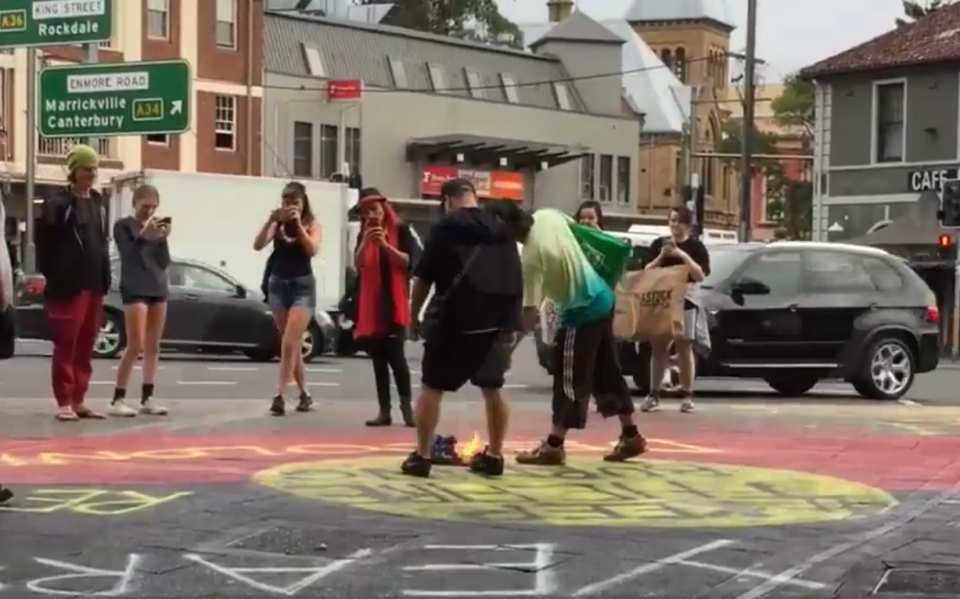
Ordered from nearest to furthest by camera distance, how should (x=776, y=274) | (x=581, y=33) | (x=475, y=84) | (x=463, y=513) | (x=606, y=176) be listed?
(x=463, y=513)
(x=776, y=274)
(x=475, y=84)
(x=606, y=176)
(x=581, y=33)

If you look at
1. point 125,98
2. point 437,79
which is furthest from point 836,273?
point 437,79

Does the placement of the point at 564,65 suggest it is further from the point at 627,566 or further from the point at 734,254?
the point at 627,566

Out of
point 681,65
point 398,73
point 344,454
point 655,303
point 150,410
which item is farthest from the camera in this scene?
point 681,65

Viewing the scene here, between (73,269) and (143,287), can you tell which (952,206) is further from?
(73,269)

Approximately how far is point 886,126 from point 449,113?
19.1m

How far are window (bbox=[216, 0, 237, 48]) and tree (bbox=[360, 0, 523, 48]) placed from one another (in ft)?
73.1

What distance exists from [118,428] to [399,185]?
42744mm

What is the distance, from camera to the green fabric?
9.58 m

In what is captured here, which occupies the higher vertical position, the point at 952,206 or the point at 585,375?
the point at 952,206

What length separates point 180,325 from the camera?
21812 mm

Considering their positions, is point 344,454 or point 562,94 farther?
point 562,94

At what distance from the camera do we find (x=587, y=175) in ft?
204

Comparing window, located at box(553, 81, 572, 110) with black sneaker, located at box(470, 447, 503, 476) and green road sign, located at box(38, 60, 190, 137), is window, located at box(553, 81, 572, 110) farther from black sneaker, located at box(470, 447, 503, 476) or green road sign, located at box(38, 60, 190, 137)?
black sneaker, located at box(470, 447, 503, 476)

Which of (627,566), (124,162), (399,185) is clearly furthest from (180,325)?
(399,185)
